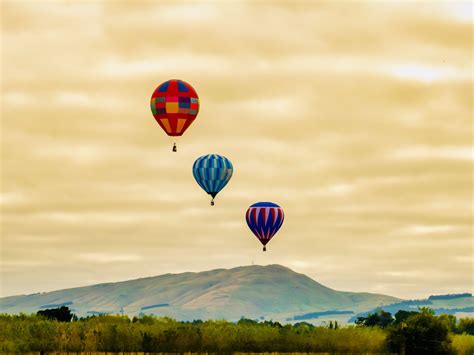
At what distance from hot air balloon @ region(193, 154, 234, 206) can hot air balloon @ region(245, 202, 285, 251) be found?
7364mm

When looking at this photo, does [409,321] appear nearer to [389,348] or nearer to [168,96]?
[389,348]

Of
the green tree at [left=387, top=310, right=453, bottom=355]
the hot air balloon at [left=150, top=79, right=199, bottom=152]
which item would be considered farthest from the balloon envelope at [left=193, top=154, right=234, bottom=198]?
the green tree at [left=387, top=310, right=453, bottom=355]

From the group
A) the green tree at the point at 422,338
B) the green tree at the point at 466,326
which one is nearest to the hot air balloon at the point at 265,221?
the green tree at the point at 466,326

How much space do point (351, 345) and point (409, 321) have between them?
521 centimetres

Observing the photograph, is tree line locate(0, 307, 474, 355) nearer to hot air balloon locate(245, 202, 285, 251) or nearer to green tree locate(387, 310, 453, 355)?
green tree locate(387, 310, 453, 355)

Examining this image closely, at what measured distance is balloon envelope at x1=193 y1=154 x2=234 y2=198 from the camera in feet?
365

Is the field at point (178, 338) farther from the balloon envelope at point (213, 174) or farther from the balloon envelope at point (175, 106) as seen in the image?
the balloon envelope at point (213, 174)

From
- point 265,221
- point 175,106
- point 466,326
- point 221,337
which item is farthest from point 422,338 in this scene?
point 466,326

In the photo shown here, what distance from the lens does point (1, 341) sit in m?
74.1

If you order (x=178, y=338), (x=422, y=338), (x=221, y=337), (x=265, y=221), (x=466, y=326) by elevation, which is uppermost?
(x=265, y=221)

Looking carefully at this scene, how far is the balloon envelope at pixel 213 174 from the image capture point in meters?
111

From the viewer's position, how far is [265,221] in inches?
4589

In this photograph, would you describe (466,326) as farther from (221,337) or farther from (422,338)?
(221,337)

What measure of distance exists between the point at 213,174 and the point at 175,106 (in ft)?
41.3
